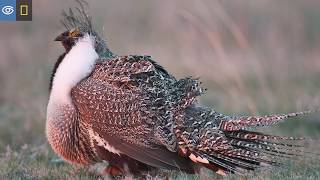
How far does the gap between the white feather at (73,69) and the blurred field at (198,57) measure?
2.08 ft

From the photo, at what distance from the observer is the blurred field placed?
788 centimetres

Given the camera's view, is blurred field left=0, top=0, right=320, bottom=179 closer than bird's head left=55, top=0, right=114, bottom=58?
No

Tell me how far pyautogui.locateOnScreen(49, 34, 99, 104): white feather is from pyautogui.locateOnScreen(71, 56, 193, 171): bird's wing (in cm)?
6

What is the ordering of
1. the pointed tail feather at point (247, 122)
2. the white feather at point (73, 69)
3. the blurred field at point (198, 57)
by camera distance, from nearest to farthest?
the white feather at point (73, 69) < the pointed tail feather at point (247, 122) < the blurred field at point (198, 57)

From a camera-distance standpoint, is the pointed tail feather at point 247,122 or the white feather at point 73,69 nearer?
the white feather at point 73,69

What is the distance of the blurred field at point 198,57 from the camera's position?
25.8ft

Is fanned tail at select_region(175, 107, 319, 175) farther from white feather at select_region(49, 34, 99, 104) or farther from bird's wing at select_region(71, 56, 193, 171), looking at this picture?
white feather at select_region(49, 34, 99, 104)

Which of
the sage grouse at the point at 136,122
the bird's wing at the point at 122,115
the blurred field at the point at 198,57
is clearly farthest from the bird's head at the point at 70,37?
the blurred field at the point at 198,57

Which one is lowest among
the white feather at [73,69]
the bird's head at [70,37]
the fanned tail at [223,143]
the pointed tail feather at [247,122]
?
the fanned tail at [223,143]

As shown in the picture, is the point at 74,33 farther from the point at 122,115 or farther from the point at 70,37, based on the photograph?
the point at 122,115

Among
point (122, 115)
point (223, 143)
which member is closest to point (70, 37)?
point (122, 115)

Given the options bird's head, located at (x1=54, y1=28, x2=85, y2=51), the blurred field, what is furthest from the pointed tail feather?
bird's head, located at (x1=54, y1=28, x2=85, y2=51)

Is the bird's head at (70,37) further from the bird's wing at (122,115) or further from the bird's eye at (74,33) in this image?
the bird's wing at (122,115)

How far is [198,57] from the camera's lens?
1288 centimetres
